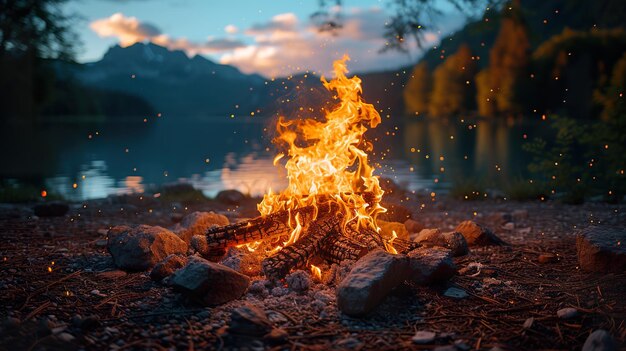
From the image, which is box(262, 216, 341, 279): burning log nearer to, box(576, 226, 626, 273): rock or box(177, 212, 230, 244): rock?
box(177, 212, 230, 244): rock

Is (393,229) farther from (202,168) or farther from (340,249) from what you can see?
(202,168)

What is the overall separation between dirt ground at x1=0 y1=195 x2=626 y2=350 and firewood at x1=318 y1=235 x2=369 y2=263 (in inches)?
22.6

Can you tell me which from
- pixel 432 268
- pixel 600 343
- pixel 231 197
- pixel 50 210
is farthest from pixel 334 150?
pixel 50 210

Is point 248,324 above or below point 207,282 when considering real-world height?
below

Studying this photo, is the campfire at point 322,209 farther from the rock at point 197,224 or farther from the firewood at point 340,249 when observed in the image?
the rock at point 197,224

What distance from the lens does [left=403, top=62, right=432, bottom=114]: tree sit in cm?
8462

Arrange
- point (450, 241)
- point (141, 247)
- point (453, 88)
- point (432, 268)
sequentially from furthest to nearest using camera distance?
point (453, 88)
point (450, 241)
point (141, 247)
point (432, 268)

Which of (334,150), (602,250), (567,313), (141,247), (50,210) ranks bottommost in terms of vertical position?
(567,313)

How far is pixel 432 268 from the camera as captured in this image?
218 inches

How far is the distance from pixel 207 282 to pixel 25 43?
21707 millimetres

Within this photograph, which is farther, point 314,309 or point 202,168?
point 202,168

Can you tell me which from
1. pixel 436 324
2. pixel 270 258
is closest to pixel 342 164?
pixel 270 258

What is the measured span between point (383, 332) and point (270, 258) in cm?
168

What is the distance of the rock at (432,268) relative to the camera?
218 inches
